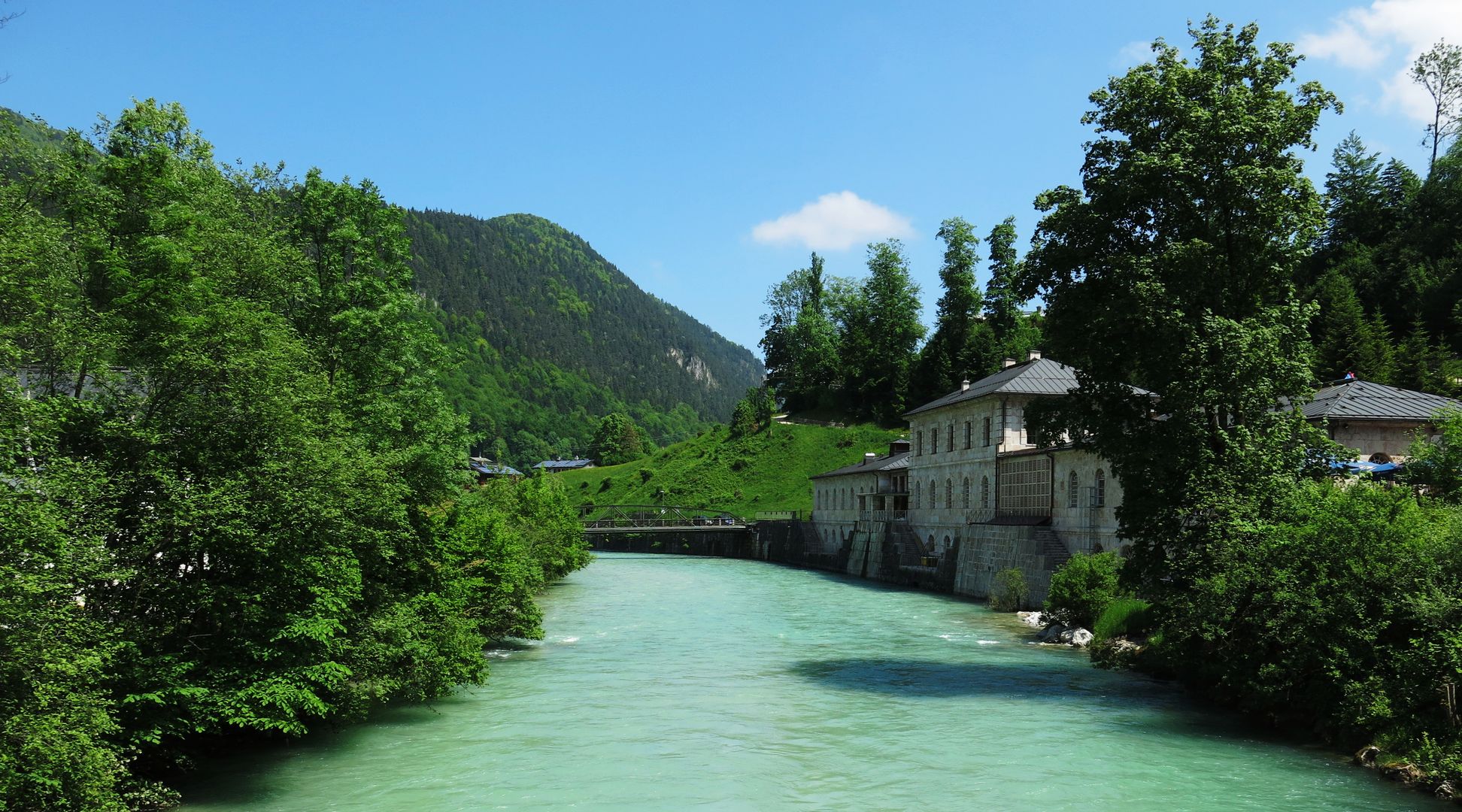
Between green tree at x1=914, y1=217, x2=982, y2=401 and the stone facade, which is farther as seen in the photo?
green tree at x1=914, y1=217, x2=982, y2=401

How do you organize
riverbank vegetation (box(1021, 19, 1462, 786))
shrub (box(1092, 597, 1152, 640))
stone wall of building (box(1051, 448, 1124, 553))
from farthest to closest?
stone wall of building (box(1051, 448, 1124, 553)), shrub (box(1092, 597, 1152, 640)), riverbank vegetation (box(1021, 19, 1462, 786))


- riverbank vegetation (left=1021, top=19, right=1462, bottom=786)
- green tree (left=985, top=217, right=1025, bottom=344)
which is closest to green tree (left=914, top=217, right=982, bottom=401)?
green tree (left=985, top=217, right=1025, bottom=344)

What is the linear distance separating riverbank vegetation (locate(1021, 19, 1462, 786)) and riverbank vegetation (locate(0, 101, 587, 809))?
46.2 feet

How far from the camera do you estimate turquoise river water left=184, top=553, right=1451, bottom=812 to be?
47.0ft

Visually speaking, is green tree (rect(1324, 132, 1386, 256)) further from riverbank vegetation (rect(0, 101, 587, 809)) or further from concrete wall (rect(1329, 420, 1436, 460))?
riverbank vegetation (rect(0, 101, 587, 809))

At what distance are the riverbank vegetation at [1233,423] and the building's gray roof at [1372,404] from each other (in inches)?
330

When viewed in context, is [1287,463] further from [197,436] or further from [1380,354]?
[1380,354]

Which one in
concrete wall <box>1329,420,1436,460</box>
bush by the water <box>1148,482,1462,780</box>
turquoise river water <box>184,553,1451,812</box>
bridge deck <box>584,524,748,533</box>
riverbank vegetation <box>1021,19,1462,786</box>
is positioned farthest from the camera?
bridge deck <box>584,524,748,533</box>

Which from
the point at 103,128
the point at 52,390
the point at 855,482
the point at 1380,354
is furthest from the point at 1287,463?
the point at 855,482

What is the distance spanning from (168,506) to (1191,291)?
61.0ft

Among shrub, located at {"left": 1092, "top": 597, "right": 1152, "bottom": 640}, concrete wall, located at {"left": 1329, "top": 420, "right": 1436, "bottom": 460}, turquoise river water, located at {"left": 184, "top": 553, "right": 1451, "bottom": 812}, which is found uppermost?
concrete wall, located at {"left": 1329, "top": 420, "right": 1436, "bottom": 460}

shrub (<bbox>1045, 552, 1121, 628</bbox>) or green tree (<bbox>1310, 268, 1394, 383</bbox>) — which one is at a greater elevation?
green tree (<bbox>1310, 268, 1394, 383</bbox>)

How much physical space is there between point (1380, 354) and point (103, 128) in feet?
194

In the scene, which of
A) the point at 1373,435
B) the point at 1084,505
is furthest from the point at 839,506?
the point at 1373,435
